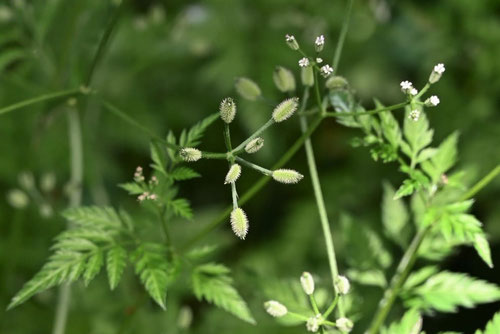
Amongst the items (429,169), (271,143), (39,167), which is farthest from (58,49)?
(429,169)

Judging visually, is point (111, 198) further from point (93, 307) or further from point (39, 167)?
point (93, 307)

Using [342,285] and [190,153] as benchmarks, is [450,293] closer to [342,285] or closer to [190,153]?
[342,285]

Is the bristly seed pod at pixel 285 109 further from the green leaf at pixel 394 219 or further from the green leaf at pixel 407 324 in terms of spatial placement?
the green leaf at pixel 394 219

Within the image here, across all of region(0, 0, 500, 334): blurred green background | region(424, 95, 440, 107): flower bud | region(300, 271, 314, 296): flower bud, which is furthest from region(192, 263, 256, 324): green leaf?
region(0, 0, 500, 334): blurred green background

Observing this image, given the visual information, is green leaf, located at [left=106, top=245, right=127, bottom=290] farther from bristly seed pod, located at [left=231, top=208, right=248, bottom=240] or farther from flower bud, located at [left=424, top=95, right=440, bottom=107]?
flower bud, located at [left=424, top=95, right=440, bottom=107]

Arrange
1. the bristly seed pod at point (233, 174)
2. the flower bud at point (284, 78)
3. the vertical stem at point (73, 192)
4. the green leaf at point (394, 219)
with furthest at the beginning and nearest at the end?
the vertical stem at point (73, 192) → the green leaf at point (394, 219) → the flower bud at point (284, 78) → the bristly seed pod at point (233, 174)

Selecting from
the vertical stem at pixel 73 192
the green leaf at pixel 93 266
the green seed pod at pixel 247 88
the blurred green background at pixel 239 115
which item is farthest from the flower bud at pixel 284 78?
the blurred green background at pixel 239 115
